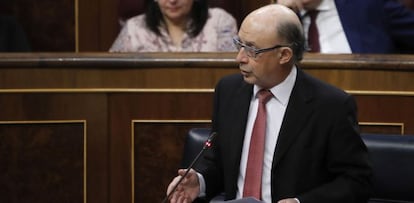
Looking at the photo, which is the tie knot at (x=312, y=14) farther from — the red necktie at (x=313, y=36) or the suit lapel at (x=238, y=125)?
the suit lapel at (x=238, y=125)

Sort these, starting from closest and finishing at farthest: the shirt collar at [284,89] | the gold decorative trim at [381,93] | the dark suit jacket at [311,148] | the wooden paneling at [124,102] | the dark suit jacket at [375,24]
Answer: the dark suit jacket at [311,148], the shirt collar at [284,89], the gold decorative trim at [381,93], the wooden paneling at [124,102], the dark suit jacket at [375,24]

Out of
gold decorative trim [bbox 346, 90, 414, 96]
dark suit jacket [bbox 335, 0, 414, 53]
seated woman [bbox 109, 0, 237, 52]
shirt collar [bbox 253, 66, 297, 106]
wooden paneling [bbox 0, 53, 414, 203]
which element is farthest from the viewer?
seated woman [bbox 109, 0, 237, 52]

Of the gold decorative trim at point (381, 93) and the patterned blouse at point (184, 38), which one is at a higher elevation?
the patterned blouse at point (184, 38)

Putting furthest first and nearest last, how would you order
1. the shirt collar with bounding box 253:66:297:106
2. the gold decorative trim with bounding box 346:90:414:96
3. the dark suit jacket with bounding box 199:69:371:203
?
1. the gold decorative trim with bounding box 346:90:414:96
2. the shirt collar with bounding box 253:66:297:106
3. the dark suit jacket with bounding box 199:69:371:203

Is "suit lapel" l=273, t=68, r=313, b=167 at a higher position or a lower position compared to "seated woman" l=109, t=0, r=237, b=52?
lower

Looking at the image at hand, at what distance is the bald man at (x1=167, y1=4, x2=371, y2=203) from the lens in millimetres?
2289

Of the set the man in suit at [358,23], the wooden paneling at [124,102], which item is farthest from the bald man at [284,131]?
the man in suit at [358,23]

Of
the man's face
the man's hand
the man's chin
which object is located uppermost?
the man's face

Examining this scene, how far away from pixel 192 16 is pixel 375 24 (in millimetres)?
738

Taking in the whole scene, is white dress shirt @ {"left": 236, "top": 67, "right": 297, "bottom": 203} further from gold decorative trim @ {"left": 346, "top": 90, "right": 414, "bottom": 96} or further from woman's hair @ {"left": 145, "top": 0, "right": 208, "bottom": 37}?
woman's hair @ {"left": 145, "top": 0, "right": 208, "bottom": 37}

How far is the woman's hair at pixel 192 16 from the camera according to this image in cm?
368

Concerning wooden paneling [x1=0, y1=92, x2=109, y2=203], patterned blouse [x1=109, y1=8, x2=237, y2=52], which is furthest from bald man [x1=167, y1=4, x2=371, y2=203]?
patterned blouse [x1=109, y1=8, x2=237, y2=52]

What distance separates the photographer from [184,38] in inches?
144

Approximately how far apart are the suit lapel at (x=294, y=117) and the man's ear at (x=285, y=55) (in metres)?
0.09
